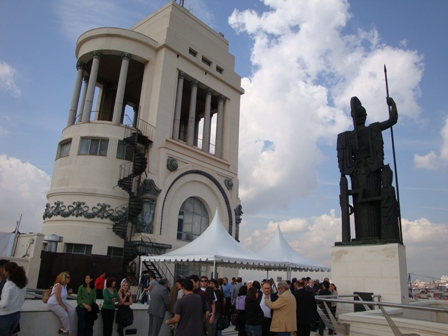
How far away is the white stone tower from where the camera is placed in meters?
23.6

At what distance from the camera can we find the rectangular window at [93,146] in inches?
979

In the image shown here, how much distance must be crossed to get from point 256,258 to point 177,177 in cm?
1072

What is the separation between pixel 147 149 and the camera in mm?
25781

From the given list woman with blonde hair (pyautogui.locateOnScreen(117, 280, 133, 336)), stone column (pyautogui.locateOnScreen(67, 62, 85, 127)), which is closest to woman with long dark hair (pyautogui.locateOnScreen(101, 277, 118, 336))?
woman with blonde hair (pyautogui.locateOnScreen(117, 280, 133, 336))

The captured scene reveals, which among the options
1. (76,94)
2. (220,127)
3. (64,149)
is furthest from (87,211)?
(220,127)

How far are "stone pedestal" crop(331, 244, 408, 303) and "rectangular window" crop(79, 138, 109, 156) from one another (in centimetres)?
1740

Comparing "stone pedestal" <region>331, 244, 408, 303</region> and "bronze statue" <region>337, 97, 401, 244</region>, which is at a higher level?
"bronze statue" <region>337, 97, 401, 244</region>

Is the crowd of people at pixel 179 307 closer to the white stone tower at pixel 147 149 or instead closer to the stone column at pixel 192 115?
the white stone tower at pixel 147 149

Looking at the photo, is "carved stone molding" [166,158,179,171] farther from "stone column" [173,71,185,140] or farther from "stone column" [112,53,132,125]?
"stone column" [112,53,132,125]

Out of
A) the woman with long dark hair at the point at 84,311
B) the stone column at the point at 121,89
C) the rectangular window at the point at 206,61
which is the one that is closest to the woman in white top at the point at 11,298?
the woman with long dark hair at the point at 84,311

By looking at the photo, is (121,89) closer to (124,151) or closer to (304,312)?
(124,151)

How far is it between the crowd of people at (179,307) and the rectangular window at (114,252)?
14522mm

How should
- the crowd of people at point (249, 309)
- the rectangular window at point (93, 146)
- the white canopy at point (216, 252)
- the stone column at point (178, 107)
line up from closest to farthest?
1. the crowd of people at point (249, 309)
2. the white canopy at point (216, 252)
3. the rectangular window at point (93, 146)
4. the stone column at point (178, 107)

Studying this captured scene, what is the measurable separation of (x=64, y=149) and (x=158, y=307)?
799 inches
